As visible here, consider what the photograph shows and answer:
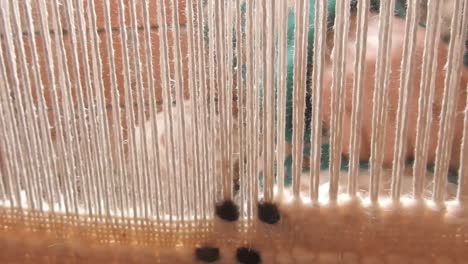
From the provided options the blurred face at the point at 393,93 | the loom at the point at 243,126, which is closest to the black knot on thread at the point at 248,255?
the loom at the point at 243,126

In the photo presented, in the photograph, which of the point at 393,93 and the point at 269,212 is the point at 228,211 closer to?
the point at 269,212

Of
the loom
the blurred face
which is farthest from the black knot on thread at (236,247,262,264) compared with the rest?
the blurred face

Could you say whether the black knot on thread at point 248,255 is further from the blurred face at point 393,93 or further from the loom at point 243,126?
the blurred face at point 393,93

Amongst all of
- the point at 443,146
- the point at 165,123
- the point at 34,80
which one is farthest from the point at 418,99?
the point at 34,80

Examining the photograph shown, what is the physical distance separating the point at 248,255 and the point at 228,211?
0.12 feet

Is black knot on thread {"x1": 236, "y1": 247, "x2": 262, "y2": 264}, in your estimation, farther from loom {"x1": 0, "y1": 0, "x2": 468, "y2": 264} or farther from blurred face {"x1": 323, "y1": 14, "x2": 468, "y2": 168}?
blurred face {"x1": 323, "y1": 14, "x2": 468, "y2": 168}

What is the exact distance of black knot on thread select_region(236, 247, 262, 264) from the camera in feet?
1.45

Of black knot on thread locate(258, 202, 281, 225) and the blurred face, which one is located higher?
the blurred face

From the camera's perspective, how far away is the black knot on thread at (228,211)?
44 cm

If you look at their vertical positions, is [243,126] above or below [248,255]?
above

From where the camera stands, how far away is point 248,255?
0.44 m

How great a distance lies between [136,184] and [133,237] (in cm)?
5

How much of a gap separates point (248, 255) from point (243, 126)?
0.34 ft

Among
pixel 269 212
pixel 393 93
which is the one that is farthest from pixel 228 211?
pixel 393 93
